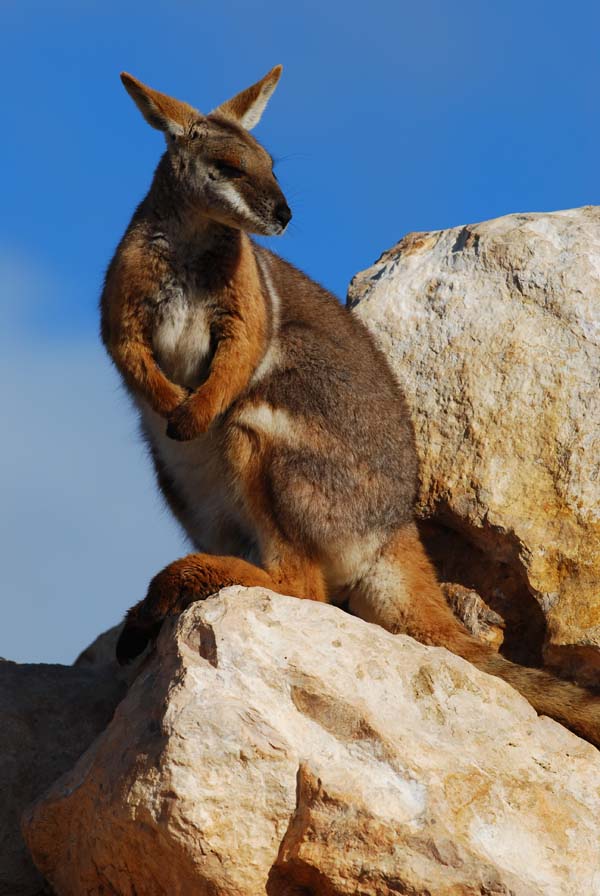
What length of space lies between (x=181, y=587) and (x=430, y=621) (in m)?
1.48

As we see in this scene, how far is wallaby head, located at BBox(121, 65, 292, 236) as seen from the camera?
689 centimetres

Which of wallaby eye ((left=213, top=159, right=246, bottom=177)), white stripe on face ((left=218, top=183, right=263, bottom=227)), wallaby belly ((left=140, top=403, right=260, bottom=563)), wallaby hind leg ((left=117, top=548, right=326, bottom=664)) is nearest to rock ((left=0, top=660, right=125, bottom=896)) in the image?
wallaby hind leg ((left=117, top=548, right=326, bottom=664))

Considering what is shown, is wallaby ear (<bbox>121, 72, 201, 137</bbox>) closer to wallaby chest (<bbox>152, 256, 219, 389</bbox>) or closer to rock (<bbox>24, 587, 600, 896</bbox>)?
wallaby chest (<bbox>152, 256, 219, 389</bbox>)

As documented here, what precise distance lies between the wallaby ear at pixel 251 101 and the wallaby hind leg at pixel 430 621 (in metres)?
2.89

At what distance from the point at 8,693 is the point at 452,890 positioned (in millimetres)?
2910

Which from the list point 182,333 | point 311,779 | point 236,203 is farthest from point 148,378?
point 311,779

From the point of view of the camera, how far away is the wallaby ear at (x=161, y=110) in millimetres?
7230

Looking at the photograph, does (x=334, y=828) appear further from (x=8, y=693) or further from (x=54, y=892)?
(x=8, y=693)

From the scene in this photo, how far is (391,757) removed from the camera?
16.9 feet

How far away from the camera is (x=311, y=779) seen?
4.95 metres

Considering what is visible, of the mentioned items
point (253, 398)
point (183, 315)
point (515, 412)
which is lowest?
point (253, 398)

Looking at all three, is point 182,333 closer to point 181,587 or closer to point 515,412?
point 181,587

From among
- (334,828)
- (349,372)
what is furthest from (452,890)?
(349,372)

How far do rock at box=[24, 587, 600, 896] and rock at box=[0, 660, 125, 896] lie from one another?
475 millimetres
